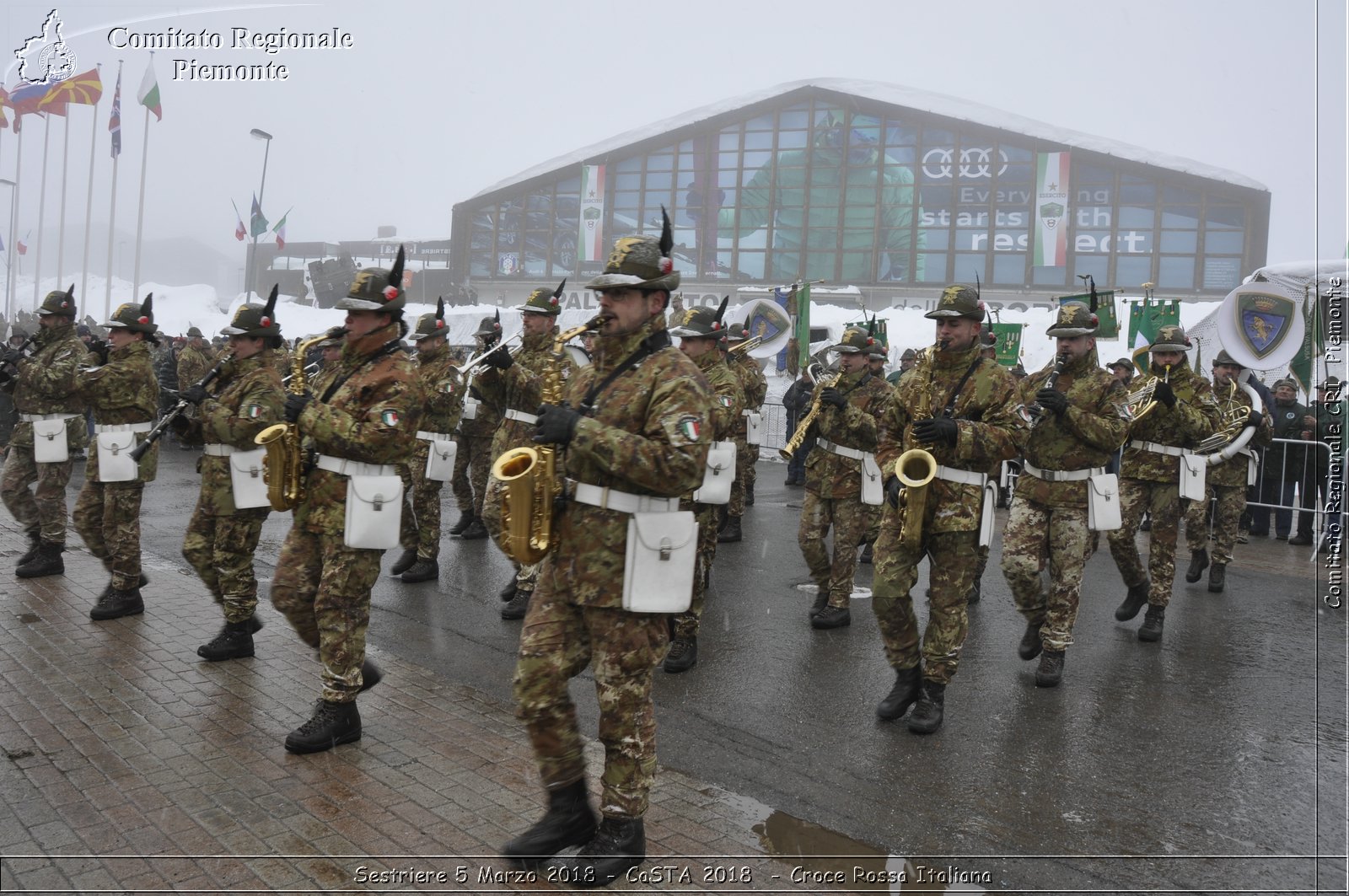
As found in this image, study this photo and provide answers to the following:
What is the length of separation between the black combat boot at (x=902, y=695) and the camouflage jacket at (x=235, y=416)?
401cm

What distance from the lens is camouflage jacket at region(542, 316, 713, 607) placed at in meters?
3.66

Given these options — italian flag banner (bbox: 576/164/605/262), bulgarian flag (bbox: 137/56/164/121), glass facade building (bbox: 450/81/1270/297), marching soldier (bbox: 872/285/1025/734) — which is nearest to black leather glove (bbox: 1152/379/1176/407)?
marching soldier (bbox: 872/285/1025/734)

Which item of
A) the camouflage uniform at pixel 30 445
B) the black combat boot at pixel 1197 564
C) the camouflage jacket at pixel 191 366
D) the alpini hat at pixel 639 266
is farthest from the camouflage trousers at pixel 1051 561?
the camouflage jacket at pixel 191 366

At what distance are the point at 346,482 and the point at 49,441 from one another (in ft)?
15.6

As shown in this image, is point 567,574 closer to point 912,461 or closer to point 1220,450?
point 912,461

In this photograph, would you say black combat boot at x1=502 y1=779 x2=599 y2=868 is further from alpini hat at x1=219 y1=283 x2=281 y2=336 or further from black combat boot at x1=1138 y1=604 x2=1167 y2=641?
black combat boot at x1=1138 y1=604 x2=1167 y2=641

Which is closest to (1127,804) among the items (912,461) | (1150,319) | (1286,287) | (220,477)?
(912,461)

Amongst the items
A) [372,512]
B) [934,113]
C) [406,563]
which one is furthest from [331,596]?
[934,113]

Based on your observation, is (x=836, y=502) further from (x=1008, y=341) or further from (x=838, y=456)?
(x=1008, y=341)

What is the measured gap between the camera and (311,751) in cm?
493

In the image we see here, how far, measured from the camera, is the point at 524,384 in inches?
311

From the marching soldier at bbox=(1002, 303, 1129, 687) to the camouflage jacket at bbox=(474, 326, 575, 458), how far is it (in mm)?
3512

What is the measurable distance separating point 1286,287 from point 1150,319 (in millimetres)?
4270

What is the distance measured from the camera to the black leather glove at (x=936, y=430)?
5.38 meters
